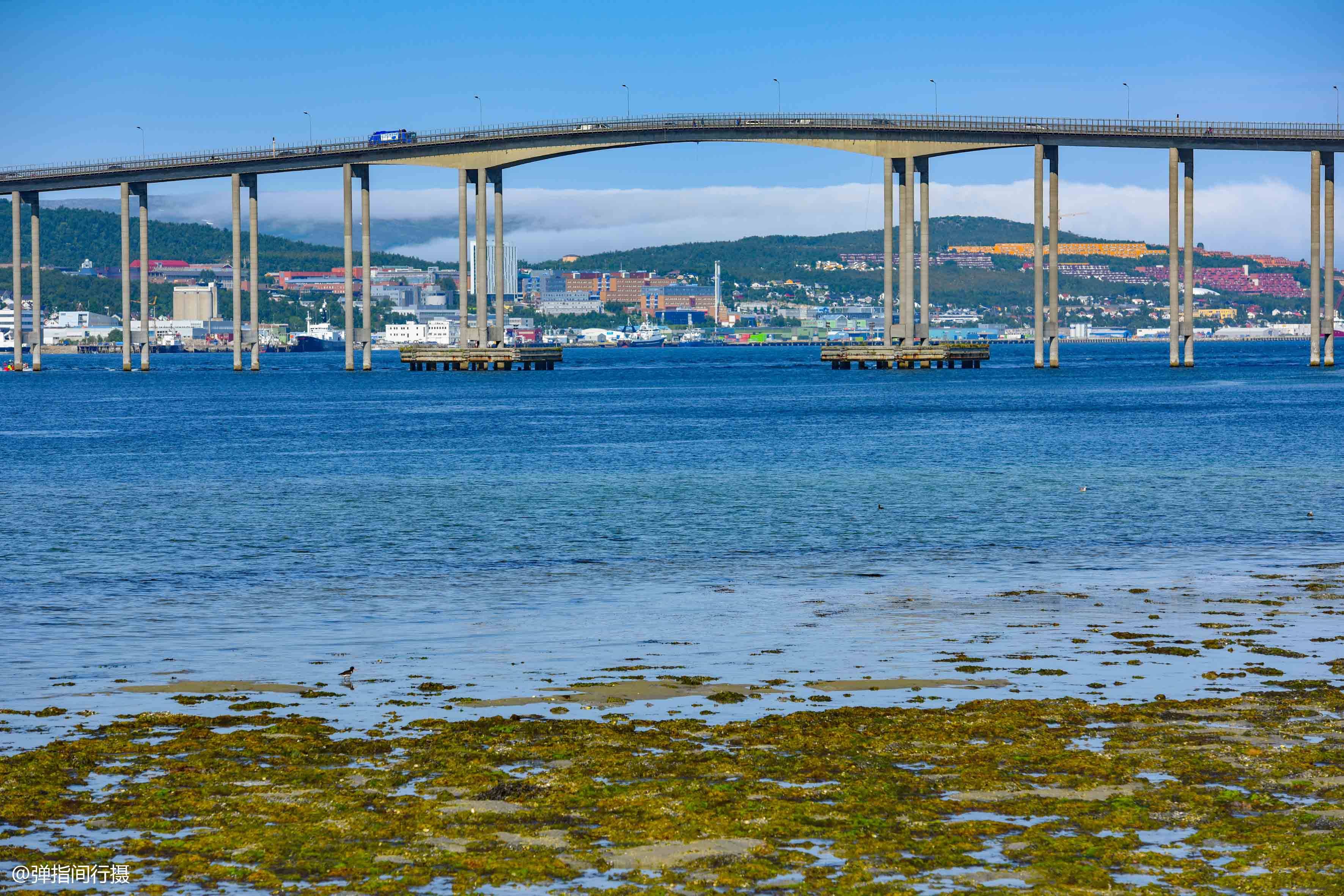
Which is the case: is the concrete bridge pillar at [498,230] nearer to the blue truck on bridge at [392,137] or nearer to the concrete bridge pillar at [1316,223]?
the blue truck on bridge at [392,137]

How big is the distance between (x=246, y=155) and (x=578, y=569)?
113 m

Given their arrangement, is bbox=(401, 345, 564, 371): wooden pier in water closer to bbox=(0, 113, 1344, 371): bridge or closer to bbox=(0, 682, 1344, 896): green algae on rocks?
bbox=(0, 113, 1344, 371): bridge

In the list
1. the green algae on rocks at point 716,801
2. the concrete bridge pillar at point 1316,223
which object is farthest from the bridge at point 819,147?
the green algae on rocks at point 716,801

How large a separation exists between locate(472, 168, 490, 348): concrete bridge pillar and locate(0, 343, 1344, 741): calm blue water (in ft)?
160

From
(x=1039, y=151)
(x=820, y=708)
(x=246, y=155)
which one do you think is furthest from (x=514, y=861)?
(x=246, y=155)

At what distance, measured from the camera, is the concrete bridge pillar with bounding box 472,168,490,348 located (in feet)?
400

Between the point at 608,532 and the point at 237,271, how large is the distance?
377 ft

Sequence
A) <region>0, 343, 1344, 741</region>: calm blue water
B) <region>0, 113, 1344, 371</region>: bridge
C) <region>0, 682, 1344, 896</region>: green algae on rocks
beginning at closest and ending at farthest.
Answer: <region>0, 682, 1344, 896</region>: green algae on rocks, <region>0, 343, 1344, 741</region>: calm blue water, <region>0, 113, 1344, 371</region>: bridge

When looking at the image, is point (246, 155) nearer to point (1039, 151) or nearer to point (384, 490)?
point (1039, 151)

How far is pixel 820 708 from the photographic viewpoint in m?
13.6

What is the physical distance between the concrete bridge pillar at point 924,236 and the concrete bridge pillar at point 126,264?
65.1m

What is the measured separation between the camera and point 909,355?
130 metres

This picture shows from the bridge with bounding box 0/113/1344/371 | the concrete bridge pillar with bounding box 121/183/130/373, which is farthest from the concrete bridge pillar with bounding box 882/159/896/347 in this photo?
the concrete bridge pillar with bounding box 121/183/130/373

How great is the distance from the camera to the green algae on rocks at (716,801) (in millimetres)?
9164
